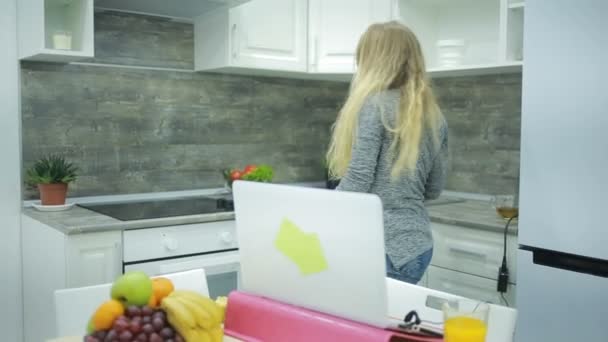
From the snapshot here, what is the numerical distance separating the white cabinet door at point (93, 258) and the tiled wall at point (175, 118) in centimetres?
59

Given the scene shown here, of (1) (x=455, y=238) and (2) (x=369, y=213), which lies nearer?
(2) (x=369, y=213)

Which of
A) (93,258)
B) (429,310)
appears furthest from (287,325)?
(93,258)

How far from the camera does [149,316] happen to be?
909 millimetres

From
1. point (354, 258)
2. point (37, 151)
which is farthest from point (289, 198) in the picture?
point (37, 151)

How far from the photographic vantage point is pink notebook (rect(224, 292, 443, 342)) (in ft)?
2.91

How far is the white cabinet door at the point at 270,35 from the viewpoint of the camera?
2857 millimetres

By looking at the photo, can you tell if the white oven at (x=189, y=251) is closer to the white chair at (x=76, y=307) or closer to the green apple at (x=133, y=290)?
the white chair at (x=76, y=307)

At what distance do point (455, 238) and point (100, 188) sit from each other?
1582mm

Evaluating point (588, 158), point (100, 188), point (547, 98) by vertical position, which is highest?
point (547, 98)

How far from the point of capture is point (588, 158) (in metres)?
1.83

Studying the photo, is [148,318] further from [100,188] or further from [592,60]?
[100,188]

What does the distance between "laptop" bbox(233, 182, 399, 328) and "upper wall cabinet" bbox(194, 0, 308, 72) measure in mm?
1970

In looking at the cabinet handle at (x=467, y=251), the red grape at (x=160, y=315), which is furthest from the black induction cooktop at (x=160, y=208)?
the red grape at (x=160, y=315)

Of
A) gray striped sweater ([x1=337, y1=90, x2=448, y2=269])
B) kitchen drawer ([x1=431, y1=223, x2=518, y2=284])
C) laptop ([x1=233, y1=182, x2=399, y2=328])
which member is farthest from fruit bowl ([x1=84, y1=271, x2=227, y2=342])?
kitchen drawer ([x1=431, y1=223, x2=518, y2=284])
